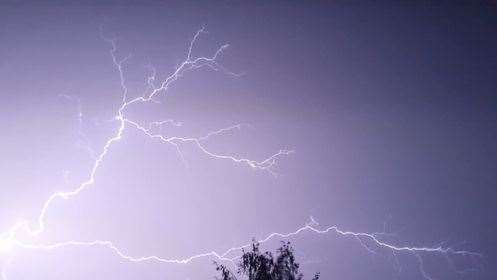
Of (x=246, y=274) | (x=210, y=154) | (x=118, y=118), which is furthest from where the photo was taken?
(x=210, y=154)

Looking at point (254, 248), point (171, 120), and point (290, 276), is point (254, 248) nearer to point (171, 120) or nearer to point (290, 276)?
point (290, 276)

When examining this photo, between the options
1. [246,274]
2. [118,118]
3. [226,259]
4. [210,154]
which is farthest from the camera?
[210,154]

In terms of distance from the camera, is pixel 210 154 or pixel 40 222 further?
pixel 210 154

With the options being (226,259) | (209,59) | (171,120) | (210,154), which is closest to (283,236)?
(226,259)

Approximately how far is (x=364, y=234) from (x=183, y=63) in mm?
12252

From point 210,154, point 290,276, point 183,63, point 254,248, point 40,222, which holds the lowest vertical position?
point 290,276

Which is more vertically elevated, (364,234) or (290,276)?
(364,234)

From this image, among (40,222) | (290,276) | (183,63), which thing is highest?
(183,63)

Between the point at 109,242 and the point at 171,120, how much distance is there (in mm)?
7391

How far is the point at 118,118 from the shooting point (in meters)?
20.7

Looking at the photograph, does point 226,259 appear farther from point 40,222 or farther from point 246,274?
point 40,222

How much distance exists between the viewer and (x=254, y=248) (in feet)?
38.7

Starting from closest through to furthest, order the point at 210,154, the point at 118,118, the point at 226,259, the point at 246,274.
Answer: the point at 246,274 < the point at 226,259 < the point at 118,118 < the point at 210,154

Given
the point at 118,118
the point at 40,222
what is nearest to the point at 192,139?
the point at 118,118
